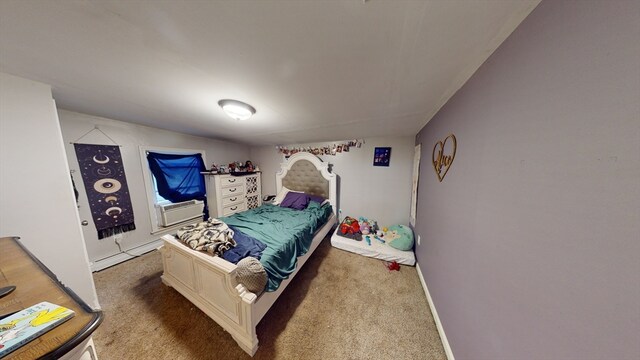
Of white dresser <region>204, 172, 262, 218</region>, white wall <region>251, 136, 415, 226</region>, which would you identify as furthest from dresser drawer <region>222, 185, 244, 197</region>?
white wall <region>251, 136, 415, 226</region>

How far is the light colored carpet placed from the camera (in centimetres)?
125

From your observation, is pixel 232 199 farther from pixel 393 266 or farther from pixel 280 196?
pixel 393 266

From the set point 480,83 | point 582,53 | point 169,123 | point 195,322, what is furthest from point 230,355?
point 169,123

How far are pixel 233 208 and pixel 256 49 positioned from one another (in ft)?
9.71

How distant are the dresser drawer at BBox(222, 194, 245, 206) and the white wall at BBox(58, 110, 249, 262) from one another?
Answer: 106 centimetres

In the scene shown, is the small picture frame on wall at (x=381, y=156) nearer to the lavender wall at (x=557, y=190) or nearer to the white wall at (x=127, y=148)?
the lavender wall at (x=557, y=190)

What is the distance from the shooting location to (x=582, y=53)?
1.60 ft

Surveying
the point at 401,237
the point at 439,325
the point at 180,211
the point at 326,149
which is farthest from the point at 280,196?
the point at 439,325

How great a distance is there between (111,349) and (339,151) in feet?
10.6

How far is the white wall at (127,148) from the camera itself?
1943 mm

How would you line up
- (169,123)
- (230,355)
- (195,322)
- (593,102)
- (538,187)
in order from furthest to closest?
(169,123), (195,322), (230,355), (538,187), (593,102)

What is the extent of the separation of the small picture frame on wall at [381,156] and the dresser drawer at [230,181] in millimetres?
2647

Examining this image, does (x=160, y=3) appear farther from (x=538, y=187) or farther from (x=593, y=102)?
(x=538, y=187)

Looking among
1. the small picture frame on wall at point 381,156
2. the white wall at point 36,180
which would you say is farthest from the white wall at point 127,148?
the small picture frame on wall at point 381,156
